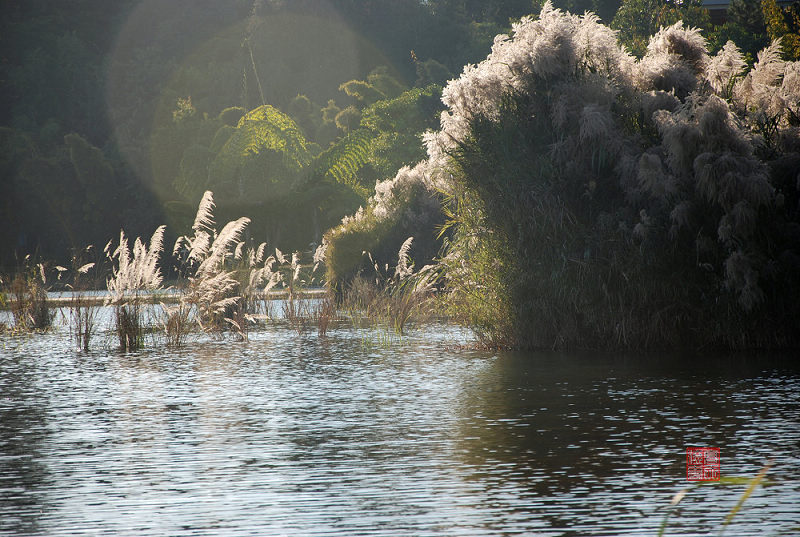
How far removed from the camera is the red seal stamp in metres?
8.32

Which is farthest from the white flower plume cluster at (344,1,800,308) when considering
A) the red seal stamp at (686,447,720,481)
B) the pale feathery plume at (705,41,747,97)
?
the red seal stamp at (686,447,720,481)

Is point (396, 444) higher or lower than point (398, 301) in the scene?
lower

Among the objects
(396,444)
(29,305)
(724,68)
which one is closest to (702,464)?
(396,444)

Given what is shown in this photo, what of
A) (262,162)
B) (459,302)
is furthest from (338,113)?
(459,302)

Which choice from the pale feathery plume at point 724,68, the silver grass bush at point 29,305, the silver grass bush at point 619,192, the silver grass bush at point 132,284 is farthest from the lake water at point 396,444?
the silver grass bush at point 29,305

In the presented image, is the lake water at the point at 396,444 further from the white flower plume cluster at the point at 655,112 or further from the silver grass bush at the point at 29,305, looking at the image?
the silver grass bush at the point at 29,305

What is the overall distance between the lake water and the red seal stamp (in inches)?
3.3

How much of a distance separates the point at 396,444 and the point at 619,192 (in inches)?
359

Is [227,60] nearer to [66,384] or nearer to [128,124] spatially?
[128,124]

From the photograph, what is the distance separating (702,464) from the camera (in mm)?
8680

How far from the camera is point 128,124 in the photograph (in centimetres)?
6825

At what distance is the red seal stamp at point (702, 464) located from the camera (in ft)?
27.3

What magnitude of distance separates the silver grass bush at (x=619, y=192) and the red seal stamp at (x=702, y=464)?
748 cm

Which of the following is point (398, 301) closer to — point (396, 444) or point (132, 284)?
point (132, 284)
